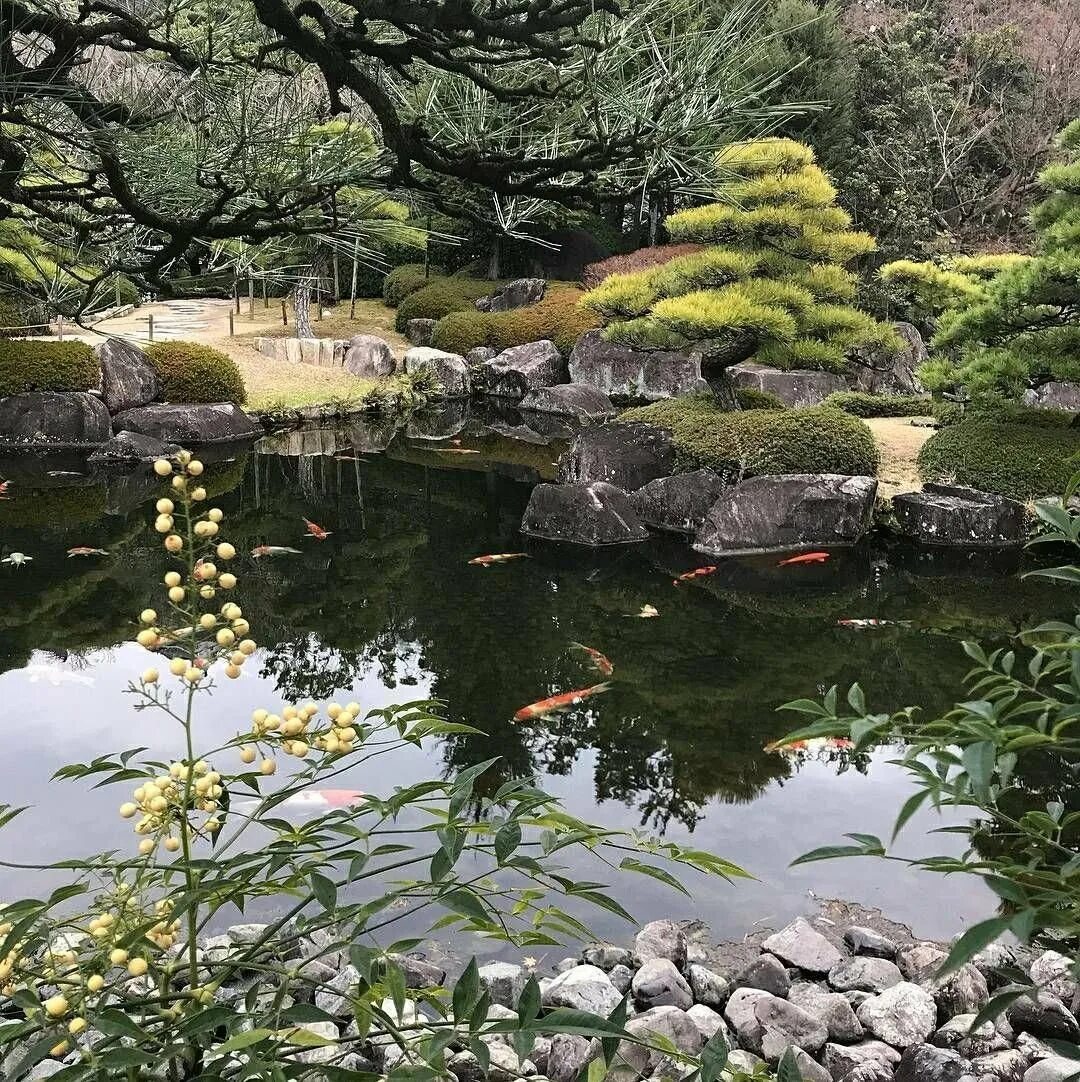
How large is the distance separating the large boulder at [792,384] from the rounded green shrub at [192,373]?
20.3ft

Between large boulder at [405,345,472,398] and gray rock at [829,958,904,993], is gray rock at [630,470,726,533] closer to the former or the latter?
gray rock at [829,958,904,993]

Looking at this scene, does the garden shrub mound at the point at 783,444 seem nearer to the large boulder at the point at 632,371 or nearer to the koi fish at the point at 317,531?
the koi fish at the point at 317,531

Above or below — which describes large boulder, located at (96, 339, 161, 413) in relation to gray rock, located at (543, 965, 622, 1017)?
above

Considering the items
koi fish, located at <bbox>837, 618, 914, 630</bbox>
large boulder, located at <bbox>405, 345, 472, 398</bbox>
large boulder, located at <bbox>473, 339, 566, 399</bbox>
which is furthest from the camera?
large boulder, located at <bbox>405, 345, 472, 398</bbox>

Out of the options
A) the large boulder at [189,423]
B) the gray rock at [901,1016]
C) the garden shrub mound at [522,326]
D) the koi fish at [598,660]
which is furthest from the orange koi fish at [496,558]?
the garden shrub mound at [522,326]

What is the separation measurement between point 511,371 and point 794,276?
670cm

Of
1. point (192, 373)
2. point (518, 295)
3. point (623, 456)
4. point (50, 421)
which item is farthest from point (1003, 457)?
point (518, 295)

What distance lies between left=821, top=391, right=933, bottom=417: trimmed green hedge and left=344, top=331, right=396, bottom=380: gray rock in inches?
250

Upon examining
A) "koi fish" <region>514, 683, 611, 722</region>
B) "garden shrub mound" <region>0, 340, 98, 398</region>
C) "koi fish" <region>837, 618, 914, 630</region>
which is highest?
"garden shrub mound" <region>0, 340, 98, 398</region>

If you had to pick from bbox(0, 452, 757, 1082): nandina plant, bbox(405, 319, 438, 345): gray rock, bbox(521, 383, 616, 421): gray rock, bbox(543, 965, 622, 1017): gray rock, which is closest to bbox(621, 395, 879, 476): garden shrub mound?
bbox(521, 383, 616, 421): gray rock

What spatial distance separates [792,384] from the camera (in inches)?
548

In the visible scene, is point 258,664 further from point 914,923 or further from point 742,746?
point 914,923

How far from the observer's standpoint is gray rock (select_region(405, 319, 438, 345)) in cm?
1844

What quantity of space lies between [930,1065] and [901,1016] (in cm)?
27
